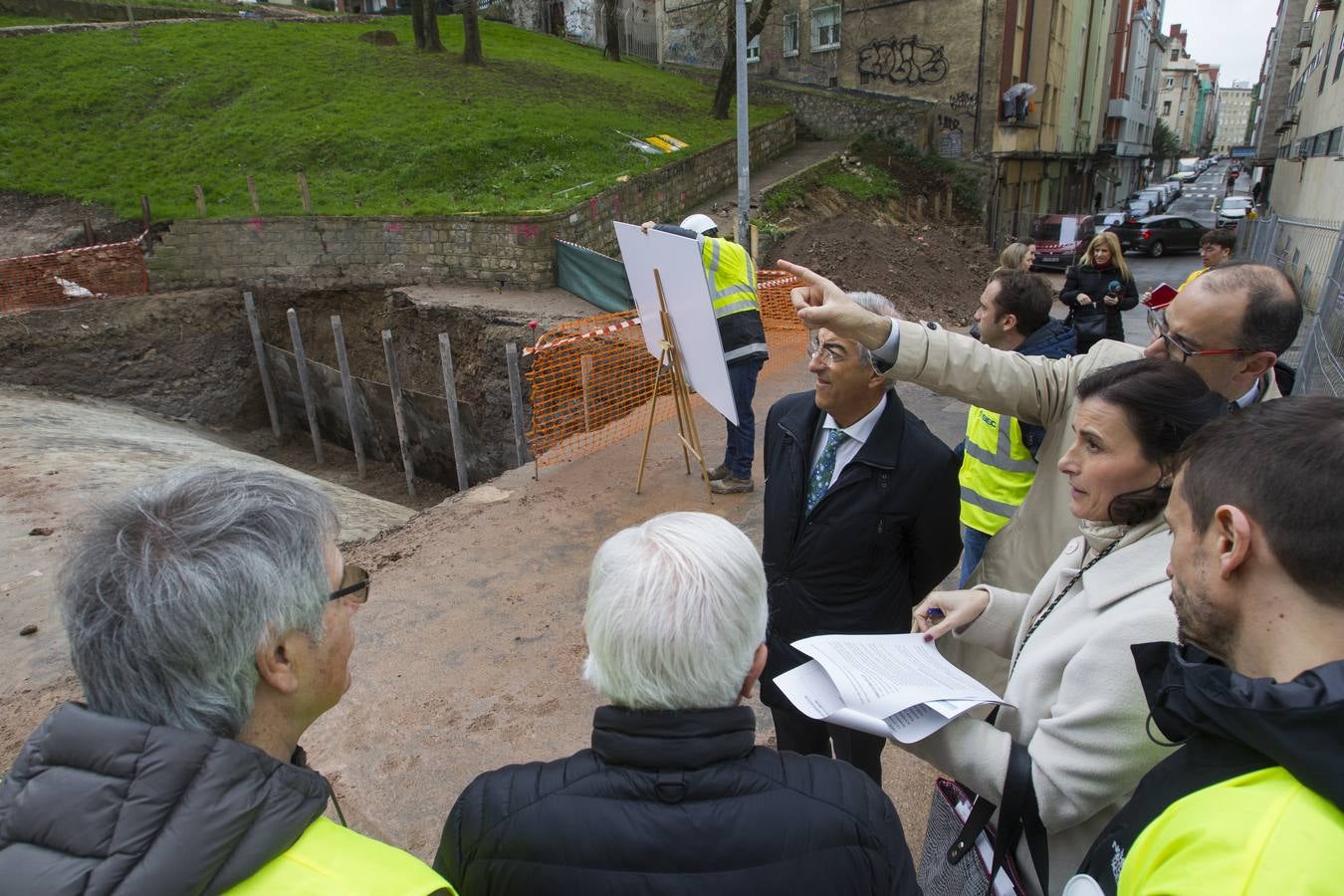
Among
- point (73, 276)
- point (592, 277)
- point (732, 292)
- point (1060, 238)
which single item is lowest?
point (1060, 238)

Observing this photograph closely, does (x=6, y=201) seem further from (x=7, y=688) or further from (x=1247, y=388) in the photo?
(x=1247, y=388)

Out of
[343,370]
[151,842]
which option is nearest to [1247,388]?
[151,842]

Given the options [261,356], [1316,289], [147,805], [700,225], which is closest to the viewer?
[147,805]

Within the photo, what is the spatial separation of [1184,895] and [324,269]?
50.8 feet

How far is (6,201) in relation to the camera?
48.9 feet

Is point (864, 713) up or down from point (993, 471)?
up

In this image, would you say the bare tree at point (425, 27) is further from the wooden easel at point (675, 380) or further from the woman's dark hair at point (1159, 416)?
the woman's dark hair at point (1159, 416)

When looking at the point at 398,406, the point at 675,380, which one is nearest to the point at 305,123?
the point at 398,406

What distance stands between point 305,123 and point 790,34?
16.6 meters

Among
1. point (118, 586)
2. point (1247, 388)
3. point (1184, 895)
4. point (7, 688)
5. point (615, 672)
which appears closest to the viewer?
point (1184, 895)

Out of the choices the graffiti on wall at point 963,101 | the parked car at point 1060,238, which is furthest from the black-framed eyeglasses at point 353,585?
the graffiti on wall at point 963,101

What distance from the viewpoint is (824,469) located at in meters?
2.49

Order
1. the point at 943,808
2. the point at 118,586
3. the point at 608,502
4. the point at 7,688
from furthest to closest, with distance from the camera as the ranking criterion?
the point at 608,502 < the point at 7,688 < the point at 943,808 < the point at 118,586

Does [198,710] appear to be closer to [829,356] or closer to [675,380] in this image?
[829,356]
